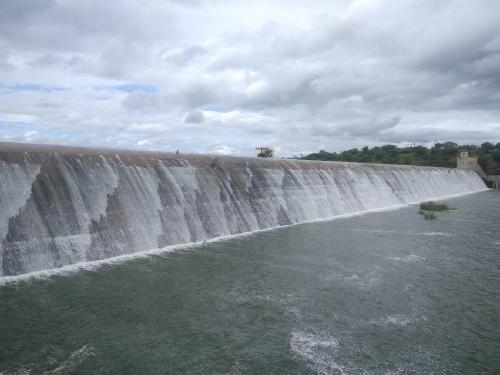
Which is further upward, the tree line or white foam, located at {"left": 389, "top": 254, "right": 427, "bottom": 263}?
the tree line

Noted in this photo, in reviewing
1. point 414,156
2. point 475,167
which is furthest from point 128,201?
point 414,156

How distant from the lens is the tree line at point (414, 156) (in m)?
110

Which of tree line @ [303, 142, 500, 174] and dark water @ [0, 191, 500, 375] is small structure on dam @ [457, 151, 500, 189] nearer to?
tree line @ [303, 142, 500, 174]

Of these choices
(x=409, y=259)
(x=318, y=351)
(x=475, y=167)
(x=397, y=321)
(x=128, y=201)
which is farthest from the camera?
(x=475, y=167)

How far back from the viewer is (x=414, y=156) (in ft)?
414

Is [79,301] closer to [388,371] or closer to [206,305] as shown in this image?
[206,305]

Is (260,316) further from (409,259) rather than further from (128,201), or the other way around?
(128,201)

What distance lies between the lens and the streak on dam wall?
19.3 m

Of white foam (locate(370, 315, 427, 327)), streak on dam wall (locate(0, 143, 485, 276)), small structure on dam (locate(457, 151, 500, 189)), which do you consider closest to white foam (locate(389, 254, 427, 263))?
white foam (locate(370, 315, 427, 327))

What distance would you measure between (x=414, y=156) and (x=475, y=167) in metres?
20.7

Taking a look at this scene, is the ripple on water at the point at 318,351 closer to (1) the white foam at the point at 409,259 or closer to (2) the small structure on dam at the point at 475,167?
(1) the white foam at the point at 409,259

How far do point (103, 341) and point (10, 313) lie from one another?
12.6 ft

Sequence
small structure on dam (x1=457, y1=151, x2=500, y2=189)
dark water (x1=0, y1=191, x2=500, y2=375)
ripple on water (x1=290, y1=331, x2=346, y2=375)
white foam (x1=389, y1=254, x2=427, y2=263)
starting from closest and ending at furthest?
ripple on water (x1=290, y1=331, x2=346, y2=375), dark water (x1=0, y1=191, x2=500, y2=375), white foam (x1=389, y1=254, x2=427, y2=263), small structure on dam (x1=457, y1=151, x2=500, y2=189)

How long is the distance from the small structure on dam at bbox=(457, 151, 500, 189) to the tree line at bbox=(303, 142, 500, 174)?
314 cm
